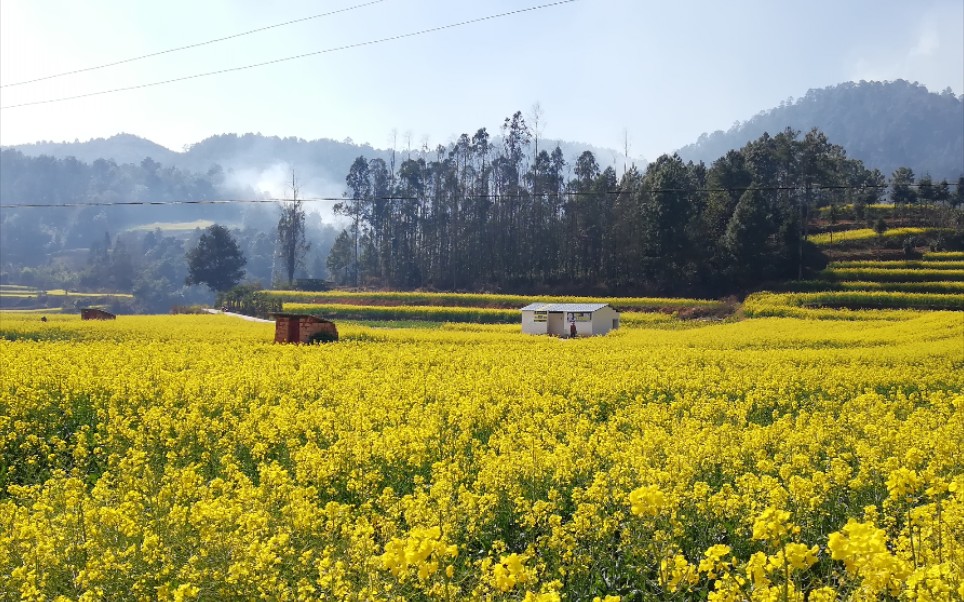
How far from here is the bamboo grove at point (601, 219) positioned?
5875 cm

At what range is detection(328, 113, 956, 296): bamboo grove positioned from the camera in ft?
193

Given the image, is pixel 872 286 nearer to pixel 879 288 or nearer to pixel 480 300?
pixel 879 288

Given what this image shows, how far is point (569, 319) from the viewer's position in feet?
128

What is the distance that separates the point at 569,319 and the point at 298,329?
53.3ft

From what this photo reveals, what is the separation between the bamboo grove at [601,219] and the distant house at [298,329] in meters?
15.2

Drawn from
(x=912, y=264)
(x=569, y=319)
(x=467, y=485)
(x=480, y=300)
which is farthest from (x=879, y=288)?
(x=467, y=485)

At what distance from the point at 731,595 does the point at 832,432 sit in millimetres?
6820

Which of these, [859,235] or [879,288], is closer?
[879,288]

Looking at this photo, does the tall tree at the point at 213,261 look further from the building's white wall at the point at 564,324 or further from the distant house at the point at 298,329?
the distant house at the point at 298,329

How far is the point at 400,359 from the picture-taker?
20.9m

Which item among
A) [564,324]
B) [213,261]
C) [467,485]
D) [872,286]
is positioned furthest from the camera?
[213,261]

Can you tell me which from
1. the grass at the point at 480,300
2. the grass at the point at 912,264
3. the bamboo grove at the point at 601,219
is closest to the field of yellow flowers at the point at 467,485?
the bamboo grove at the point at 601,219

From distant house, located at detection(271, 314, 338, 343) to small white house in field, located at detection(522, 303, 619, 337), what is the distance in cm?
1441

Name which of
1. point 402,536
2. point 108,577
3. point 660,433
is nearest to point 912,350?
point 660,433
